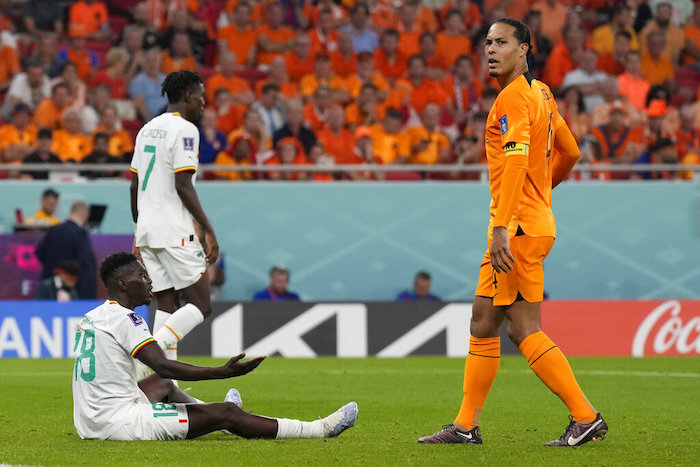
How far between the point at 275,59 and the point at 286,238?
9.22ft

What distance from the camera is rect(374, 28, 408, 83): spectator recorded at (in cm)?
1794

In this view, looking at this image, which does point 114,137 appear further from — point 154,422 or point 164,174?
point 154,422

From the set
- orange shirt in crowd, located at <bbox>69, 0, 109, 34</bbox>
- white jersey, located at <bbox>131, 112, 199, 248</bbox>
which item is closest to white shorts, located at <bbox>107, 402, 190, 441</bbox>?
white jersey, located at <bbox>131, 112, 199, 248</bbox>

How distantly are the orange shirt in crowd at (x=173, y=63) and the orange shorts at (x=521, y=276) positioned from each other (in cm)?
1169

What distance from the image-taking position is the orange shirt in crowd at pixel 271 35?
18.2 m

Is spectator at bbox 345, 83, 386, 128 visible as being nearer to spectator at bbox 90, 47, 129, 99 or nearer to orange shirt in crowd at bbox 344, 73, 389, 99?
orange shirt in crowd at bbox 344, 73, 389, 99

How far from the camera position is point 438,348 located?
1472 cm

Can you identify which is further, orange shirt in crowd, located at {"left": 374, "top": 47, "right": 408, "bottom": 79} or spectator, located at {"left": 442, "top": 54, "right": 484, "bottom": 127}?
orange shirt in crowd, located at {"left": 374, "top": 47, "right": 408, "bottom": 79}

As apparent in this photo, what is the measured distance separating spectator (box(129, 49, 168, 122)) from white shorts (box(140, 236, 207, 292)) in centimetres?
846

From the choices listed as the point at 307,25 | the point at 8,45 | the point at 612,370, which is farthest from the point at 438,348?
the point at 8,45

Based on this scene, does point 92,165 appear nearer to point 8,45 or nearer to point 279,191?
point 279,191

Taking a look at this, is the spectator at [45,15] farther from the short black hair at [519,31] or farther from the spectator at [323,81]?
the short black hair at [519,31]

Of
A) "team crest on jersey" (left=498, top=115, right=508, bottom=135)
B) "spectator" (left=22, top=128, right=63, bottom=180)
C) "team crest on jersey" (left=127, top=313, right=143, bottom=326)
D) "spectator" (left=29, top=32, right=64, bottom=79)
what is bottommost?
"team crest on jersey" (left=127, top=313, right=143, bottom=326)

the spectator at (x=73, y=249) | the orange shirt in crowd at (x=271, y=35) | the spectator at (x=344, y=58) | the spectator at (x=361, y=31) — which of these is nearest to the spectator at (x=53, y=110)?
the spectator at (x=73, y=249)
